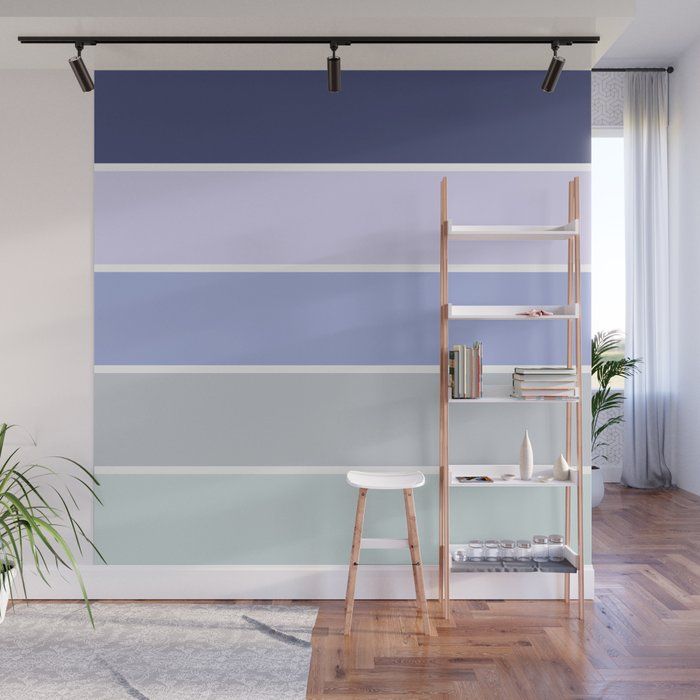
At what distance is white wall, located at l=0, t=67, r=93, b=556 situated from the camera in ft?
10.9

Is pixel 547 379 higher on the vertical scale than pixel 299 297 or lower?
lower

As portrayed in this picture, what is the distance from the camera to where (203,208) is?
10.9 feet

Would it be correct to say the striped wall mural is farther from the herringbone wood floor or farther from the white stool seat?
the herringbone wood floor

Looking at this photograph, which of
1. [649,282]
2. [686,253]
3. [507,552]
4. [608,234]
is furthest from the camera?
[608,234]

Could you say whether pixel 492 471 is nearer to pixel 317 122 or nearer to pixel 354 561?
pixel 354 561

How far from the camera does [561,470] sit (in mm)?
3113

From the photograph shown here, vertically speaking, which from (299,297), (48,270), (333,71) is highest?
(333,71)

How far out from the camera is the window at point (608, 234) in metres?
5.91

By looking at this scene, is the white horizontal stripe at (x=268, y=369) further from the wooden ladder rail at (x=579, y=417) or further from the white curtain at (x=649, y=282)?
the white curtain at (x=649, y=282)

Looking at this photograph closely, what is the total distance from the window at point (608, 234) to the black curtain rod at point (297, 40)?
3088mm

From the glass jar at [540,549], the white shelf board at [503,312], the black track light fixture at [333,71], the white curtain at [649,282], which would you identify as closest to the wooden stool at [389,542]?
the glass jar at [540,549]

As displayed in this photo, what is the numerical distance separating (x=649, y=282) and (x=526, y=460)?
3271 millimetres

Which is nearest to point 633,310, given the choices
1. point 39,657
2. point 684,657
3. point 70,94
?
Result: point 684,657

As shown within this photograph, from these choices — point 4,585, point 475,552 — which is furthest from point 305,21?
point 4,585
